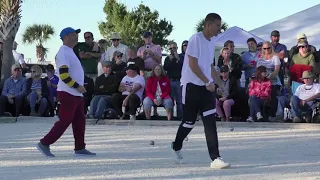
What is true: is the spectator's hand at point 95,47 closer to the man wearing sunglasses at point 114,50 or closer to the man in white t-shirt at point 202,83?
the man wearing sunglasses at point 114,50

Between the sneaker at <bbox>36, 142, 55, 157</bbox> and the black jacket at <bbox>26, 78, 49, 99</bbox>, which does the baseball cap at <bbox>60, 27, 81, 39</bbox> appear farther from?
the black jacket at <bbox>26, 78, 49, 99</bbox>

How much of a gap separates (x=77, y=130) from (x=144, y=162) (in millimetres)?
1219

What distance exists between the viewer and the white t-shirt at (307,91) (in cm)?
1445

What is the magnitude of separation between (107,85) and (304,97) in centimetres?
437

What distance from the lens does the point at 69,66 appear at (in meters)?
9.44

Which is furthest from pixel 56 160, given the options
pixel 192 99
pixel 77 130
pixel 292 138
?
pixel 292 138

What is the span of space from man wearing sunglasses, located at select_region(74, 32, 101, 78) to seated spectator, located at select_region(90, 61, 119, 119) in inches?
59.3

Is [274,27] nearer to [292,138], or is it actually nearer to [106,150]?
[292,138]

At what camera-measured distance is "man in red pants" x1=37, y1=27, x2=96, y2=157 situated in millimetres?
9352

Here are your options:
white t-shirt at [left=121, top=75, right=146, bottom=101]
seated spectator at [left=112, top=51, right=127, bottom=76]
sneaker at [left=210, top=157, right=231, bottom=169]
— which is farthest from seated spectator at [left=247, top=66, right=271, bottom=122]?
sneaker at [left=210, top=157, right=231, bottom=169]

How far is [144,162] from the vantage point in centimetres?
883

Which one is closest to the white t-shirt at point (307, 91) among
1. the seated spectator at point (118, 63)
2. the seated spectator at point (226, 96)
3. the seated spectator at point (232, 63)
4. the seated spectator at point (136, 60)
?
the seated spectator at point (226, 96)

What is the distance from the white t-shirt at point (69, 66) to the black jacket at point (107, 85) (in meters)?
6.34

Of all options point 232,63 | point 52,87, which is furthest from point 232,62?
point 52,87
